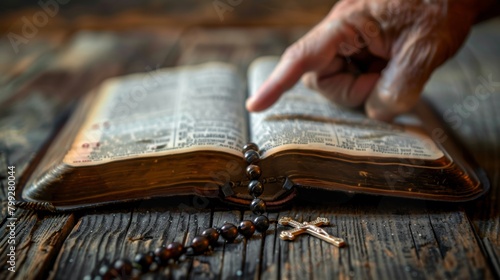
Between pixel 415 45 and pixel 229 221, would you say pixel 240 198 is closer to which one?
pixel 229 221

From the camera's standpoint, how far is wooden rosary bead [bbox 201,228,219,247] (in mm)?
985

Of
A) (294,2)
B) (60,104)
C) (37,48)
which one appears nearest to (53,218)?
(60,104)

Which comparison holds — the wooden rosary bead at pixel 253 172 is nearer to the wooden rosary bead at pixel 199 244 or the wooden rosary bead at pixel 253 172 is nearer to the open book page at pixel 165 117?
the open book page at pixel 165 117

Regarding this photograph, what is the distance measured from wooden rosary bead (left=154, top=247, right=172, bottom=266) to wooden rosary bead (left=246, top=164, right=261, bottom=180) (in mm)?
247

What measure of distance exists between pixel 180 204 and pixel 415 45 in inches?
27.6

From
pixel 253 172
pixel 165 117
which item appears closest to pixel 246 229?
pixel 253 172

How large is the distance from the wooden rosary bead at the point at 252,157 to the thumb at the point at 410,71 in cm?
43

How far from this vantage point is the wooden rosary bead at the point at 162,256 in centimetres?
93

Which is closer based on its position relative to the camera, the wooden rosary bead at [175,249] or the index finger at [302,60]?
the wooden rosary bead at [175,249]

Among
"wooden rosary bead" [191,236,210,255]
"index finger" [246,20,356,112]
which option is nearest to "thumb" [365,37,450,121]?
"index finger" [246,20,356,112]

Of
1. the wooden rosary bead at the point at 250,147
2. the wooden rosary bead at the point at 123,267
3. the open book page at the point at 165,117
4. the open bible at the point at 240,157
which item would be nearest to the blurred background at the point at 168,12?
the open book page at the point at 165,117

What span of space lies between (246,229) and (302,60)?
547mm

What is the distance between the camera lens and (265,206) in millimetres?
1092

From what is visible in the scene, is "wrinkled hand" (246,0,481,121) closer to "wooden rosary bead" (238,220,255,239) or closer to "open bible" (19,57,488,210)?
"open bible" (19,57,488,210)
